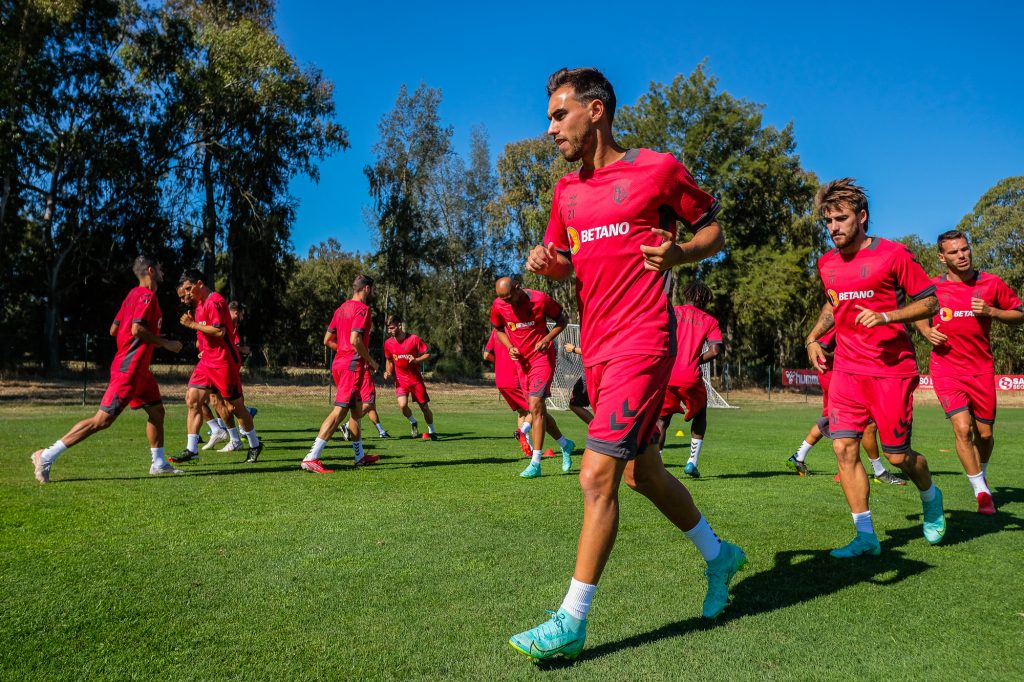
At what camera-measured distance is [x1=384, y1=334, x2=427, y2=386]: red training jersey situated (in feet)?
50.8

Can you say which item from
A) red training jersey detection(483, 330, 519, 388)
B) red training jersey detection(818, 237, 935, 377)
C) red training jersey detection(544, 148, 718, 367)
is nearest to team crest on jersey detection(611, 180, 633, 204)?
red training jersey detection(544, 148, 718, 367)

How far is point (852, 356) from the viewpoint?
5.40 meters

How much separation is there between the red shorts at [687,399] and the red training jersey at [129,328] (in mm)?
5712

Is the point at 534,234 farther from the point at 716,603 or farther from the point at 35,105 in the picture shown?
the point at 716,603

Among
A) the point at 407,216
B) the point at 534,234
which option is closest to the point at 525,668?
the point at 407,216

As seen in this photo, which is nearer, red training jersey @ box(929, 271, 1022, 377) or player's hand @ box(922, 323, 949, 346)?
player's hand @ box(922, 323, 949, 346)

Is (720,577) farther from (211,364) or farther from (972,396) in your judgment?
(211,364)

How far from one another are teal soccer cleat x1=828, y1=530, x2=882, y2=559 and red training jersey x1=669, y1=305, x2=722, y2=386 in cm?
378

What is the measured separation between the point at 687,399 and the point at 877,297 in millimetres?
3754

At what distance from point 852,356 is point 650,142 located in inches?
1556

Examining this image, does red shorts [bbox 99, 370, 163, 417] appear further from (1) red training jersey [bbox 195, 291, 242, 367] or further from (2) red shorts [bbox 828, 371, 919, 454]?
(2) red shorts [bbox 828, 371, 919, 454]

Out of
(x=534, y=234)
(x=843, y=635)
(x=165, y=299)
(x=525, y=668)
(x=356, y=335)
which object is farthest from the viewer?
(x=534, y=234)

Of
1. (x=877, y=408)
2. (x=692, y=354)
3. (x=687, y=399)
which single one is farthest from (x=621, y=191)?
(x=687, y=399)

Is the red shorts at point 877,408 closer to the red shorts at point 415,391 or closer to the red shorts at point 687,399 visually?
the red shorts at point 687,399
